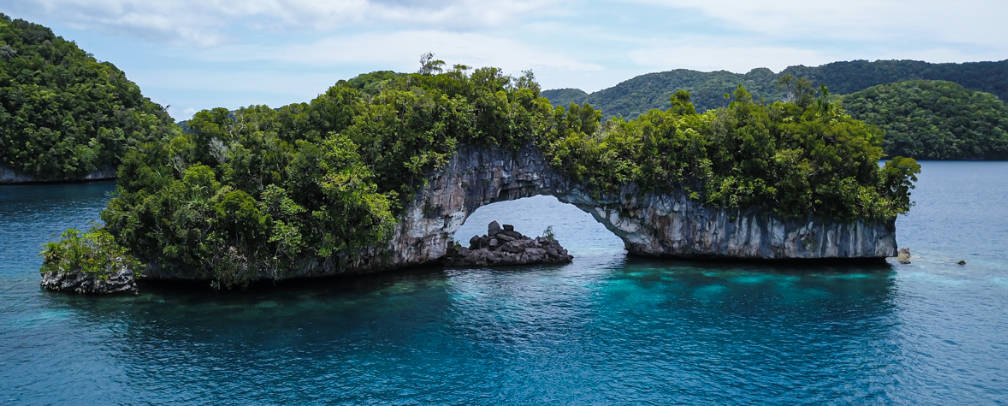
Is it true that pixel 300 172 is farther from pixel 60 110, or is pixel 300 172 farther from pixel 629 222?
pixel 60 110

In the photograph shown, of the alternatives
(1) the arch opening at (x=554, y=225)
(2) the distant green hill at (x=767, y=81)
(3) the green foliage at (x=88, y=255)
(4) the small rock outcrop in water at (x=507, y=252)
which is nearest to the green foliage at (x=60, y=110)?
(1) the arch opening at (x=554, y=225)

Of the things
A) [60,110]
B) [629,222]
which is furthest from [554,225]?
[60,110]

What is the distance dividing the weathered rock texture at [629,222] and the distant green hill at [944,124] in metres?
103

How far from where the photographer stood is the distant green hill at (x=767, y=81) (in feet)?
525

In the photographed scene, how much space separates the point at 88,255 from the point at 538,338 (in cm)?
2867

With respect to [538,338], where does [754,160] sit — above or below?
above

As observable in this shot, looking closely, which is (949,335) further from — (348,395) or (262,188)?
(262,188)

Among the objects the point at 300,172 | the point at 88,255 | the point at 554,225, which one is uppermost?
the point at 300,172

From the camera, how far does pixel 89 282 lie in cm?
3903

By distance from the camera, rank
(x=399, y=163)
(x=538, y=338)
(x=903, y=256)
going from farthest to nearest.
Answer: (x=903, y=256)
(x=399, y=163)
(x=538, y=338)

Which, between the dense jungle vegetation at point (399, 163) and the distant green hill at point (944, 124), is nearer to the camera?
the dense jungle vegetation at point (399, 163)

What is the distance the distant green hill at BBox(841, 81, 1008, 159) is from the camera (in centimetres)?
13375

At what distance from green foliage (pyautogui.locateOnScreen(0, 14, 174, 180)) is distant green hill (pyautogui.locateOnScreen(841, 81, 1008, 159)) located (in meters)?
147

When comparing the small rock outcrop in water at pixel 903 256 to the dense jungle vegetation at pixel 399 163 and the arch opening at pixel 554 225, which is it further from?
the arch opening at pixel 554 225
